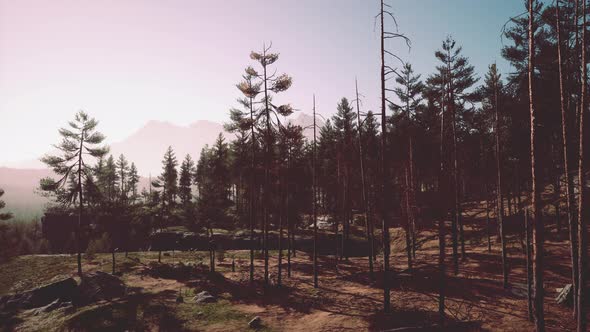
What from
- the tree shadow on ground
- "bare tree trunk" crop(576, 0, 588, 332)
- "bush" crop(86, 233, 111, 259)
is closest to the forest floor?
the tree shadow on ground

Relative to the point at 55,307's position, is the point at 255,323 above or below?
above

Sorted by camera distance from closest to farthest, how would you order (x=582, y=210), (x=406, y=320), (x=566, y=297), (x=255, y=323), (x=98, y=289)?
1. (x=582, y=210)
2. (x=406, y=320)
3. (x=255, y=323)
4. (x=566, y=297)
5. (x=98, y=289)

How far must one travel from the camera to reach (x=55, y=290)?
20375mm

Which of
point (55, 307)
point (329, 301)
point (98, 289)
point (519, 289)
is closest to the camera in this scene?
point (519, 289)

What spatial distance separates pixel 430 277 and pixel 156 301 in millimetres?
18491

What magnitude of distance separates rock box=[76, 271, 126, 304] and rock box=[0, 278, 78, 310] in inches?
28.9

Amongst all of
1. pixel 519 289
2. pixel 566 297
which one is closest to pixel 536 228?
pixel 566 297

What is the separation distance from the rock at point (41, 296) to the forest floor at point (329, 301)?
4.05 feet

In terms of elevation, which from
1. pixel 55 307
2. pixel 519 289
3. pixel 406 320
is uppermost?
pixel 406 320

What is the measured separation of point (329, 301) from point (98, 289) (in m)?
15.8

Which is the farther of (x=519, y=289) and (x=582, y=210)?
(x=519, y=289)

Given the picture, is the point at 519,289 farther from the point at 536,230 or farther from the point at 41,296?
the point at 41,296

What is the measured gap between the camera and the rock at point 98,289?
19.5 meters

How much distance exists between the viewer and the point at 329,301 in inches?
712
